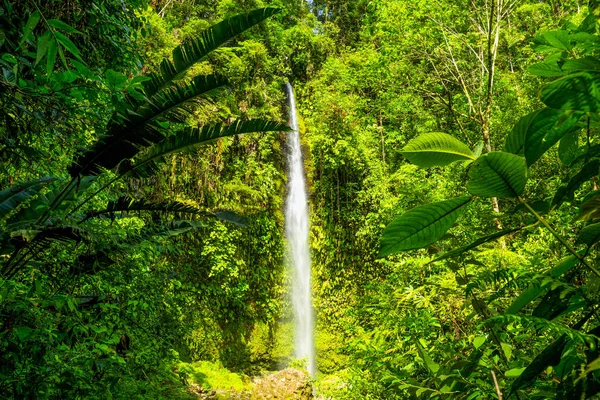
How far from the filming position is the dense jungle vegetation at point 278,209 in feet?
2.06

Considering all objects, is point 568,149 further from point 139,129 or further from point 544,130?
point 139,129

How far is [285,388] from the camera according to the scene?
9070mm

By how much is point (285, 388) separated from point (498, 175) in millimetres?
9629

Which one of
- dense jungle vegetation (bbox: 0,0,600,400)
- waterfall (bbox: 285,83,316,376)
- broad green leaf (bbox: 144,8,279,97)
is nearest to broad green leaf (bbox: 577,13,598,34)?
dense jungle vegetation (bbox: 0,0,600,400)

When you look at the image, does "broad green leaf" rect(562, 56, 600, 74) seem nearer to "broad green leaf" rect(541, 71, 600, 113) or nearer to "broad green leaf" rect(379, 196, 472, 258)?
"broad green leaf" rect(541, 71, 600, 113)

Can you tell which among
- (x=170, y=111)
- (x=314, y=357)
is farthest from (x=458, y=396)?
(x=314, y=357)

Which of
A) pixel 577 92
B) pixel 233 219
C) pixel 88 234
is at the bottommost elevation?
pixel 577 92

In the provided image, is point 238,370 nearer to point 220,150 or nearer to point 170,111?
point 220,150

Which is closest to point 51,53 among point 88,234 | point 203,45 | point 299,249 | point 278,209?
point 88,234

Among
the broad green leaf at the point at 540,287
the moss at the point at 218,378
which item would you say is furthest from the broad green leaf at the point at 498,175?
the moss at the point at 218,378

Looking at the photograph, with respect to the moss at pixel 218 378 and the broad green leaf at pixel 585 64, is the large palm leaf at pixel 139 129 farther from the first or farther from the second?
the moss at pixel 218 378

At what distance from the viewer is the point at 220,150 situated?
1191 cm

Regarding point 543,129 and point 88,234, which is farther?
point 88,234

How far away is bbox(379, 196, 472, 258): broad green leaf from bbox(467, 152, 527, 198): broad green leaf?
0.04 metres
